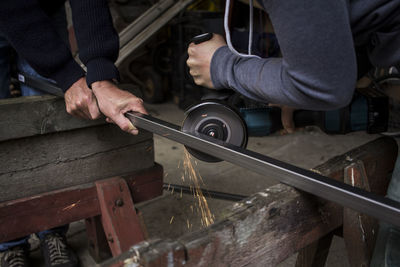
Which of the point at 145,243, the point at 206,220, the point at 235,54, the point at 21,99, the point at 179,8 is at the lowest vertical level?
the point at 206,220

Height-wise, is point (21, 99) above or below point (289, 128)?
above

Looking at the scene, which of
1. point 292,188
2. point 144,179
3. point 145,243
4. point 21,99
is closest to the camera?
point 145,243

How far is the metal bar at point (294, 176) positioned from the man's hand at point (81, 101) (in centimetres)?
24

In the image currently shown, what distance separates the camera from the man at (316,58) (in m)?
0.79

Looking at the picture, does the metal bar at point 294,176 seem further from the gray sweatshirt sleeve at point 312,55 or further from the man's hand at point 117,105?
the gray sweatshirt sleeve at point 312,55

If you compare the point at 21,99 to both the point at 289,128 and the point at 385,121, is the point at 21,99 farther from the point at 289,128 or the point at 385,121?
the point at 385,121

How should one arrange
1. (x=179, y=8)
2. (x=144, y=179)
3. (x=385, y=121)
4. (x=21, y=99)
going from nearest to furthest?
(x=21, y=99) < (x=385, y=121) < (x=144, y=179) < (x=179, y=8)

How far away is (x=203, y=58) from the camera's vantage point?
3.88 feet

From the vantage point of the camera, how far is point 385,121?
1610 mm

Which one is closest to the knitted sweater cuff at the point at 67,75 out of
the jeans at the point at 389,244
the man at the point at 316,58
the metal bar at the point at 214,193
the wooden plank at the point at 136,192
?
the wooden plank at the point at 136,192

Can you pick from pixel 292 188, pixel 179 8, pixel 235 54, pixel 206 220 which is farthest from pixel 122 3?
pixel 292 188

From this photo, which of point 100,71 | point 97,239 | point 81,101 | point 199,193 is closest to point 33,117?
point 81,101

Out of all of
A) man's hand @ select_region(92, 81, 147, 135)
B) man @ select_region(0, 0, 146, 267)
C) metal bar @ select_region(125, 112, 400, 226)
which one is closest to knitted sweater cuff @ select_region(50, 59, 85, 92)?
man @ select_region(0, 0, 146, 267)

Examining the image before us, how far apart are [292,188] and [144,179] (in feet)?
3.18
